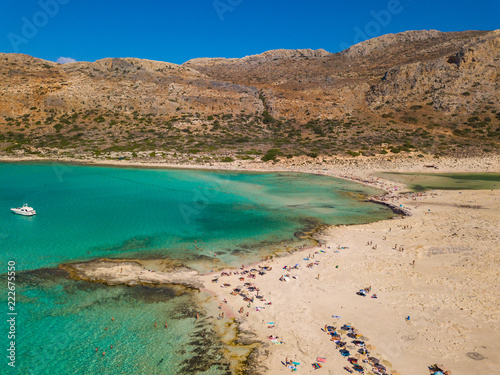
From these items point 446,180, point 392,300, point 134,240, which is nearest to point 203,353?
point 392,300

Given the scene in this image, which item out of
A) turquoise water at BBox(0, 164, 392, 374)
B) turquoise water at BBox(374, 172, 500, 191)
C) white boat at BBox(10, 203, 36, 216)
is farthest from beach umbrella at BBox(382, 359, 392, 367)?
turquoise water at BBox(374, 172, 500, 191)

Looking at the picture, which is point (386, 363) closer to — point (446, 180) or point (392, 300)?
point (392, 300)

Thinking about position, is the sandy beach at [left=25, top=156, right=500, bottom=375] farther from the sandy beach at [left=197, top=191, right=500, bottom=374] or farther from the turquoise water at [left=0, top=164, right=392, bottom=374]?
the turquoise water at [left=0, top=164, right=392, bottom=374]

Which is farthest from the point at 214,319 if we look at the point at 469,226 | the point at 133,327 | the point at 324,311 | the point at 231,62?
the point at 231,62

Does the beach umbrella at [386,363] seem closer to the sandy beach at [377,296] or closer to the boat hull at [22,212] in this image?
the sandy beach at [377,296]

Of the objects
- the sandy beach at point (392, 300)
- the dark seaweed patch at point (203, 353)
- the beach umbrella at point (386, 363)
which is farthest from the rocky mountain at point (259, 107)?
the beach umbrella at point (386, 363)
